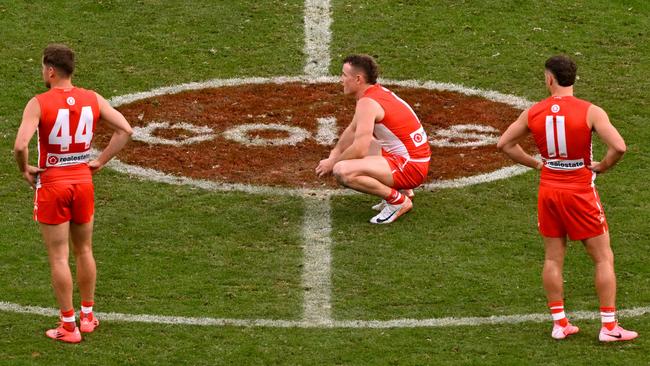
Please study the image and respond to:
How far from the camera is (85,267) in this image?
40.0ft

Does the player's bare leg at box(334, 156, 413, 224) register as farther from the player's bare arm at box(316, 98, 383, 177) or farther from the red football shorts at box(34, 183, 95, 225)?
the red football shorts at box(34, 183, 95, 225)

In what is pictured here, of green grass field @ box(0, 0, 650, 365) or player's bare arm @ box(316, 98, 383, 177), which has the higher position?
player's bare arm @ box(316, 98, 383, 177)

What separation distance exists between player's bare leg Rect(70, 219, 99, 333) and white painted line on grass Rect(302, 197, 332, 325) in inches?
68.0

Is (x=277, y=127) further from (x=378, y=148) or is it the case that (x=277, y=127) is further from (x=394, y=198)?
(x=394, y=198)

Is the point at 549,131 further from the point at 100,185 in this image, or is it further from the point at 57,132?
the point at 100,185

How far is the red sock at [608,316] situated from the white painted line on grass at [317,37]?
8.13 metres

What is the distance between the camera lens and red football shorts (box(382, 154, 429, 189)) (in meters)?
15.1

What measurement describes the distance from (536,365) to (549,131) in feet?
5.69

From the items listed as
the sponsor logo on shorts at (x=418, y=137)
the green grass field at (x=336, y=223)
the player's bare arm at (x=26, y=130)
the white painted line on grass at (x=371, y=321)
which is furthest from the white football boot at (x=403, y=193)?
the player's bare arm at (x=26, y=130)

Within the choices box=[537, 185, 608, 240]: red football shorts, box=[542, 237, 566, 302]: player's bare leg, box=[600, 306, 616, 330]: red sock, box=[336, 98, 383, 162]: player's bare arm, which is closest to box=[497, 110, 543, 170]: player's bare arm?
box=[537, 185, 608, 240]: red football shorts

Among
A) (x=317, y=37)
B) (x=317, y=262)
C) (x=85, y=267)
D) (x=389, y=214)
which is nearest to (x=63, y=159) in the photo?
(x=85, y=267)

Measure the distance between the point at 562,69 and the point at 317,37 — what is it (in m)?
9.05

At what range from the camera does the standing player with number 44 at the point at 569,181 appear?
38.5ft

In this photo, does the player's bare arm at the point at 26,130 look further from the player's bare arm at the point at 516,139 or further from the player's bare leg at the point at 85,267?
the player's bare arm at the point at 516,139
